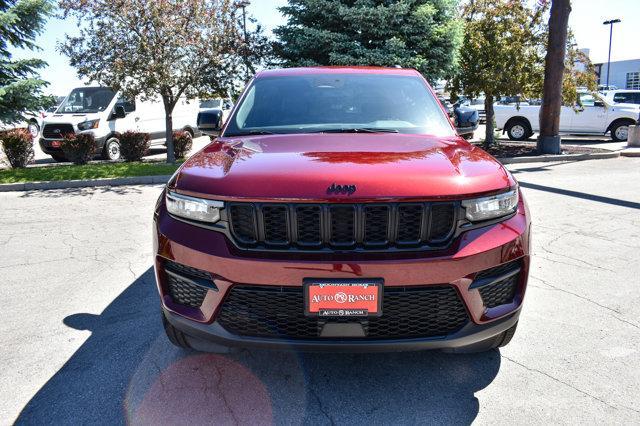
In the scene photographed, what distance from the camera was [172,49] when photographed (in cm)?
1126

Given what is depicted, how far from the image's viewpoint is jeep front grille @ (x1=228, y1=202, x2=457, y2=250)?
7.32 ft

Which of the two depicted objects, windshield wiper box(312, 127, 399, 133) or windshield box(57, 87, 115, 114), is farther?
windshield box(57, 87, 115, 114)

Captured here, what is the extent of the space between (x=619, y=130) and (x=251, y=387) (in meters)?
18.1

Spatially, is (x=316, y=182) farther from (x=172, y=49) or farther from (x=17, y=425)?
(x=172, y=49)

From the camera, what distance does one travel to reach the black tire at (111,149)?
45.2ft

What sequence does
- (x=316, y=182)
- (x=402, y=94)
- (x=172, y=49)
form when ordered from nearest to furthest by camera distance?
(x=316, y=182) < (x=402, y=94) < (x=172, y=49)

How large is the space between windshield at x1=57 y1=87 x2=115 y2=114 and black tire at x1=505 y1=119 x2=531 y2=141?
12987mm

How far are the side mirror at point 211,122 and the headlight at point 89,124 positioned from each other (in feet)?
35.0

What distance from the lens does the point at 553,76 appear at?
12.7 metres

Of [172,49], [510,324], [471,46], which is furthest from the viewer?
[471,46]

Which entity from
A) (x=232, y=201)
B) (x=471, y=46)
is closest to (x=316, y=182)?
(x=232, y=201)

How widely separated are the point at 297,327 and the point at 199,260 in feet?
1.78

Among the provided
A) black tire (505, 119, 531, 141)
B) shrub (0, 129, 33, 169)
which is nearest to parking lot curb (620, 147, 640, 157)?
black tire (505, 119, 531, 141)

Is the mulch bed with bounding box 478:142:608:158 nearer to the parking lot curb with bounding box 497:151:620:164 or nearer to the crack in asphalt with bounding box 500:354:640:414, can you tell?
the parking lot curb with bounding box 497:151:620:164
